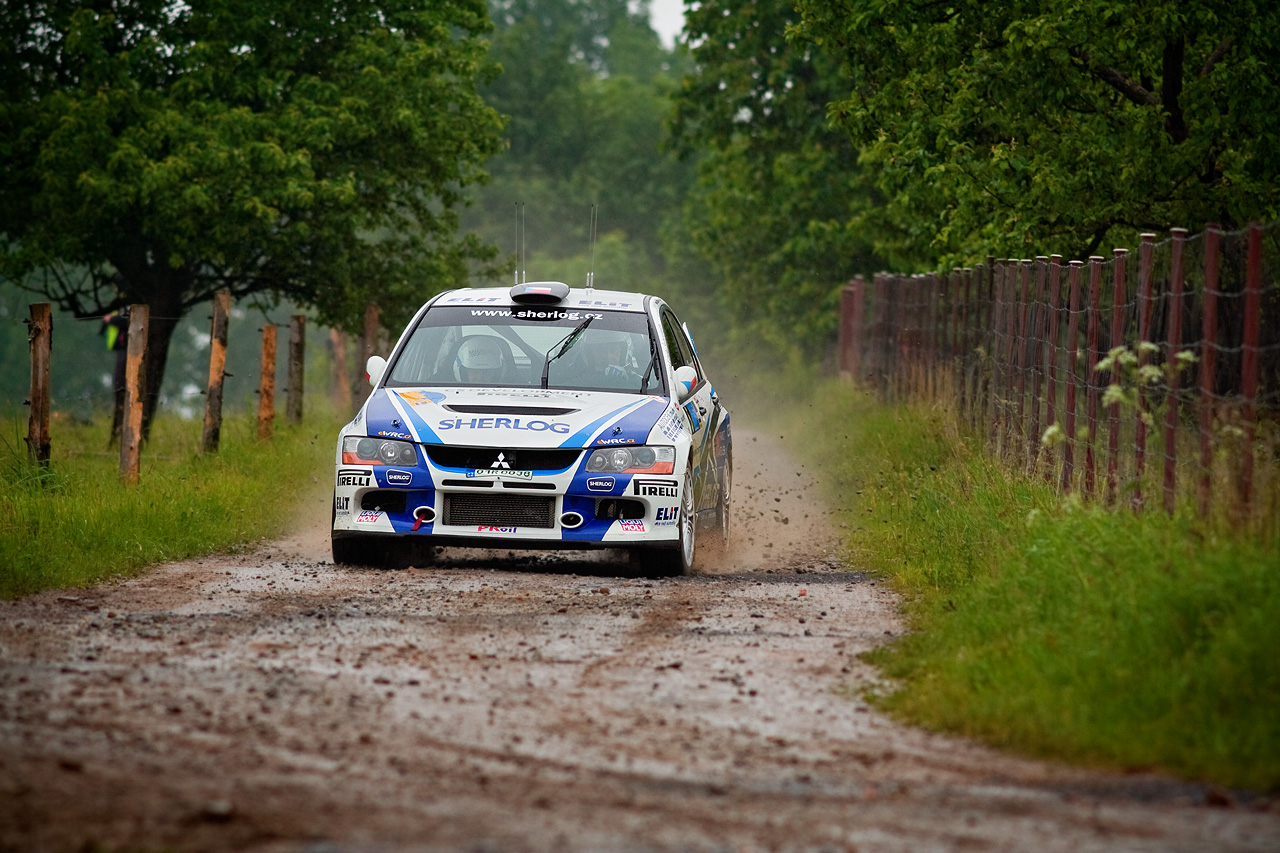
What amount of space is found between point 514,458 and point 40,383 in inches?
177

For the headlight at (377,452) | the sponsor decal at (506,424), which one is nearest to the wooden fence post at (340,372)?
the headlight at (377,452)

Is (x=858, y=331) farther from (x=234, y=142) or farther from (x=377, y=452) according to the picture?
(x=377, y=452)

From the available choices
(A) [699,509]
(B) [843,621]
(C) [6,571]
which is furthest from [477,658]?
(A) [699,509]

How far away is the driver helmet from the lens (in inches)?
429

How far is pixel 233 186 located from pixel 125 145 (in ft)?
4.43

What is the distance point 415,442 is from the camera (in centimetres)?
988

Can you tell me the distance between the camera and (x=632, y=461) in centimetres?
983

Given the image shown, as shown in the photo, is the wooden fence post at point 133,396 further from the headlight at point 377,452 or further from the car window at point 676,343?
the car window at point 676,343

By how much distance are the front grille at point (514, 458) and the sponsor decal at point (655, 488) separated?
39 centimetres

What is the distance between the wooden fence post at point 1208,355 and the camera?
7.64 meters

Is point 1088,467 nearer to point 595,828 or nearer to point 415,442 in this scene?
point 415,442

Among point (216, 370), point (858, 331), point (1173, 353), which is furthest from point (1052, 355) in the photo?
point (858, 331)

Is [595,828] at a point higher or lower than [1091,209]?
lower

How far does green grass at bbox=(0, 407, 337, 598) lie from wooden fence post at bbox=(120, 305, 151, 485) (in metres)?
0.19
